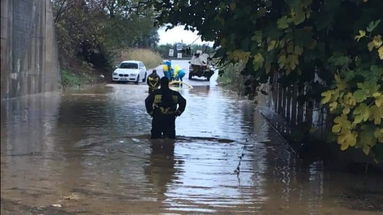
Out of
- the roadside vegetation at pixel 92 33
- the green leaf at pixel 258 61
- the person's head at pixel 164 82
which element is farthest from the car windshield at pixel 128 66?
the green leaf at pixel 258 61

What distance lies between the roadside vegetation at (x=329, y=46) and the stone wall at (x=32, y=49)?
11.7m

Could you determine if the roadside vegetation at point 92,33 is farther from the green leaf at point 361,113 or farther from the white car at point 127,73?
the green leaf at point 361,113

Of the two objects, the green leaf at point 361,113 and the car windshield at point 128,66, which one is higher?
the car windshield at point 128,66

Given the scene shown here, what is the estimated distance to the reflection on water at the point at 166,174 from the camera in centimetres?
707

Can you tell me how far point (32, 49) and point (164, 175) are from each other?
16339 millimetres

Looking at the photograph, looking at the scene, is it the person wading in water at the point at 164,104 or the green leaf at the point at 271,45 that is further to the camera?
the person wading in water at the point at 164,104

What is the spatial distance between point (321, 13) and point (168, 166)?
3.47 m

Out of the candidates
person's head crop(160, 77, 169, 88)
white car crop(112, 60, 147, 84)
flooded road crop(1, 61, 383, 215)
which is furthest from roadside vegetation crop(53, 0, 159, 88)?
person's head crop(160, 77, 169, 88)

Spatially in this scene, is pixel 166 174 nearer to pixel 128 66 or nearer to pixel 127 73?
pixel 127 73

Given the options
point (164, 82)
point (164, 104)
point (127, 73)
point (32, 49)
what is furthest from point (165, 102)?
point (127, 73)

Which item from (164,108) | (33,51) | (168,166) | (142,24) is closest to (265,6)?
(168,166)

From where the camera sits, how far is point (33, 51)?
24.0m

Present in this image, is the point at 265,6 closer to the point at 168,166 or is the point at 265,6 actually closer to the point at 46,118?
the point at 168,166

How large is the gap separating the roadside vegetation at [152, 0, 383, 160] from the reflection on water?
1.03 meters
